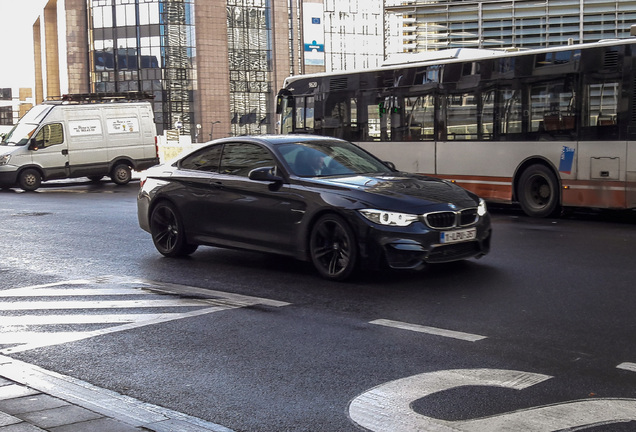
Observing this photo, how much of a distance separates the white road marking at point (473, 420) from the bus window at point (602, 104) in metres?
9.84

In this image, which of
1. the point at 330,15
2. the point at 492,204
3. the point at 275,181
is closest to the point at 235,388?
the point at 275,181

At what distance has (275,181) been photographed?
9406mm

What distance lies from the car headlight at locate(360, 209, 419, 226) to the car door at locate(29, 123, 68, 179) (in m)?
20.0

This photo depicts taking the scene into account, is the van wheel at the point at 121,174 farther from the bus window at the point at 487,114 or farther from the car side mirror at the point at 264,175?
the car side mirror at the point at 264,175

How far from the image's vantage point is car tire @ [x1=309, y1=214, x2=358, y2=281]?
8.67m

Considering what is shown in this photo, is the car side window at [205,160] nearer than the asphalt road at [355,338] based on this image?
No

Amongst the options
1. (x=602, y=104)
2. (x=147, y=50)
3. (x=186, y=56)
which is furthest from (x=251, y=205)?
(x=186, y=56)

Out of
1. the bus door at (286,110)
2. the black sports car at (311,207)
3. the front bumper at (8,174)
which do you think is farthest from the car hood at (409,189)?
the front bumper at (8,174)

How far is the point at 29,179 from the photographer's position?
2636 cm

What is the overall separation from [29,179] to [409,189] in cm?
1984

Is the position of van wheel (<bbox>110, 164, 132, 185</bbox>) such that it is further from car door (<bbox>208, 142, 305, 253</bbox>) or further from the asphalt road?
car door (<bbox>208, 142, 305, 253</bbox>)

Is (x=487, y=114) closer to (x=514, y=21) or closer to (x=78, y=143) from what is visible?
(x=514, y=21)

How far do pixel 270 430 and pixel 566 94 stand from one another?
11650 mm

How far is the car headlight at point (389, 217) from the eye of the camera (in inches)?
334
